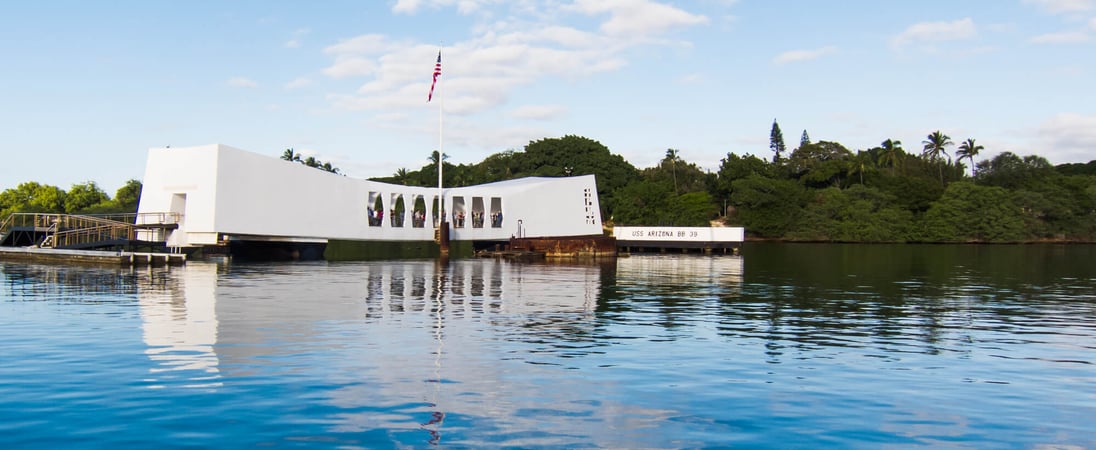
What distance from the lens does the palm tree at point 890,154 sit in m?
115

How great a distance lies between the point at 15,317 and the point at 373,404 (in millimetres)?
11594

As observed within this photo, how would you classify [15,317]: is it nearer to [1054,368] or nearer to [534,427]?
[534,427]

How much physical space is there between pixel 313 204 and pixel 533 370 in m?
38.4

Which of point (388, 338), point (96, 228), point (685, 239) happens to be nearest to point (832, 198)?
point (685, 239)

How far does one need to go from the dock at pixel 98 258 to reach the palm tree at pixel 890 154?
329ft

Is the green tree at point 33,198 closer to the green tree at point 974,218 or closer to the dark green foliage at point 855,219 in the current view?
the dark green foliage at point 855,219

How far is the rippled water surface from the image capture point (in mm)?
8266

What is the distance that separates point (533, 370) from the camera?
1155cm

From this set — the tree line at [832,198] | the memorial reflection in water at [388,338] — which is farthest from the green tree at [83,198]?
the memorial reflection in water at [388,338]

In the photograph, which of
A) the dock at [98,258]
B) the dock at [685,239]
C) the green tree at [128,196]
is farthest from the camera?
the green tree at [128,196]

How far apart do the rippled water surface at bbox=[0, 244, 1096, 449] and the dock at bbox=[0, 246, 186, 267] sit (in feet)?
37.6

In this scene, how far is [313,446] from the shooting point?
24.9 feet

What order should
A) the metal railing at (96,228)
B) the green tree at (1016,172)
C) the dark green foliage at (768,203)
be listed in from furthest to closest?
the green tree at (1016,172) → the dark green foliage at (768,203) → the metal railing at (96,228)

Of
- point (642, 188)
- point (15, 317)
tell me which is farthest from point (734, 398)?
point (642, 188)
